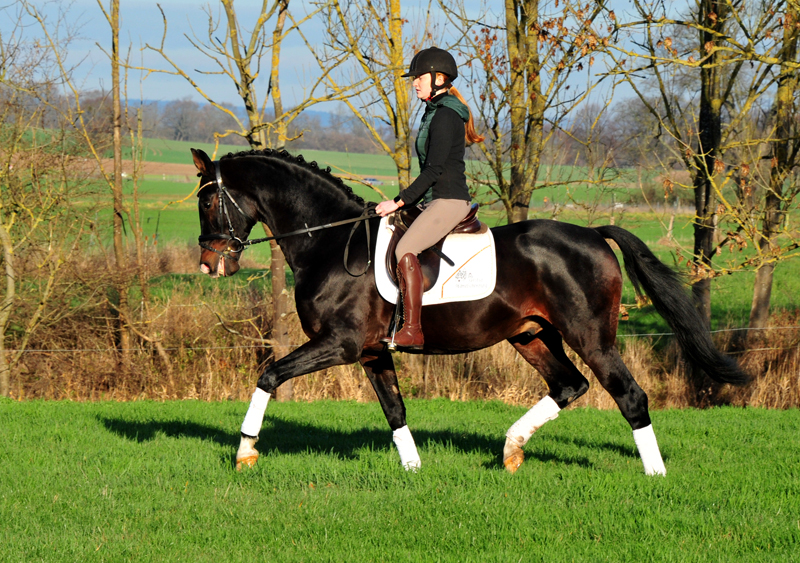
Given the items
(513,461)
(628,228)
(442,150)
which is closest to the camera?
(442,150)

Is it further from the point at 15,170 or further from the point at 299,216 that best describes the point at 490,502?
the point at 15,170

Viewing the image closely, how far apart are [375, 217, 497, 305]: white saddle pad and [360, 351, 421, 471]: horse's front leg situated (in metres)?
0.67

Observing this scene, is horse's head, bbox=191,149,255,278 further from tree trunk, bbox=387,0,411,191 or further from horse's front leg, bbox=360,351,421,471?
tree trunk, bbox=387,0,411,191

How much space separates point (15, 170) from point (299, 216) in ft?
22.3

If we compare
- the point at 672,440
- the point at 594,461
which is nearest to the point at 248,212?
the point at 594,461

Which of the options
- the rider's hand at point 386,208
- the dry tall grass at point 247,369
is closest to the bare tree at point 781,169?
the dry tall grass at point 247,369

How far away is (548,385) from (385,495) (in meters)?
1.90

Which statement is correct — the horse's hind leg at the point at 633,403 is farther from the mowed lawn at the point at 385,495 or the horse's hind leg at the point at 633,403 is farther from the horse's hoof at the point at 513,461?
the horse's hoof at the point at 513,461

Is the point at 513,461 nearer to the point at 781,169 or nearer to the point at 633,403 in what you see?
the point at 633,403

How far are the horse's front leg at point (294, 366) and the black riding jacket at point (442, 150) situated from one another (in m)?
1.22

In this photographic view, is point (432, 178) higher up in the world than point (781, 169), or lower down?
lower down

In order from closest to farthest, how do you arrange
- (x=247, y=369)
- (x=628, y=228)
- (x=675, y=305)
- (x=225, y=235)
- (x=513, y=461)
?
(x=225, y=235) < (x=513, y=461) < (x=675, y=305) < (x=247, y=369) < (x=628, y=228)

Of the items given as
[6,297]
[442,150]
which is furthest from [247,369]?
[442,150]

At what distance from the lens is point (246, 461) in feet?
18.7
